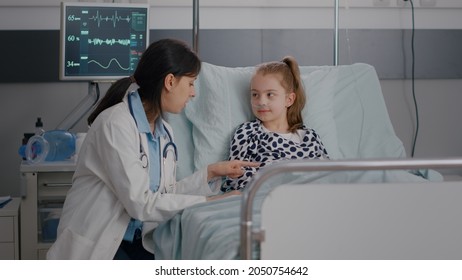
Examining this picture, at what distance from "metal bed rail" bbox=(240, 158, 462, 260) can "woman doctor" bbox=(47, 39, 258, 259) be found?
0.69m

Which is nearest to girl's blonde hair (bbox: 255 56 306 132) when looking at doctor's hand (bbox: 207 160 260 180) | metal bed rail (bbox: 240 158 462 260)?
doctor's hand (bbox: 207 160 260 180)

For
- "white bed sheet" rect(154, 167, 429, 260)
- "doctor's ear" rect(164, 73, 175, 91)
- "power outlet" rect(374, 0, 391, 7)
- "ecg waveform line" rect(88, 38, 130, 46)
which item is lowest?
"white bed sheet" rect(154, 167, 429, 260)

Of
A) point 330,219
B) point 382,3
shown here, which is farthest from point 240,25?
point 330,219

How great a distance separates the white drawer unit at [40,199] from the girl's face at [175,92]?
784 millimetres

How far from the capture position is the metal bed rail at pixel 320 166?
1.60 metres

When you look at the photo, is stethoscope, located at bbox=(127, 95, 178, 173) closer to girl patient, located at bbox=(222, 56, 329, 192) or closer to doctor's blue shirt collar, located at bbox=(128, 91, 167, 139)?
doctor's blue shirt collar, located at bbox=(128, 91, 167, 139)

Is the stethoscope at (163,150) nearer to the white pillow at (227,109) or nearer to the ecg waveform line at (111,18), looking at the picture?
the white pillow at (227,109)

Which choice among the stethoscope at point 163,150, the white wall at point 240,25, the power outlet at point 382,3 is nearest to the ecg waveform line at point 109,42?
the white wall at point 240,25

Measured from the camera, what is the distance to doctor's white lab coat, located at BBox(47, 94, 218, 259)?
2252 millimetres

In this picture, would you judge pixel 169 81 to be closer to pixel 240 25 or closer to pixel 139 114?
pixel 139 114

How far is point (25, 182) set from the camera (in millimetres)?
3041

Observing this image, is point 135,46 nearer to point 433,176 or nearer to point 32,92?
point 32,92
